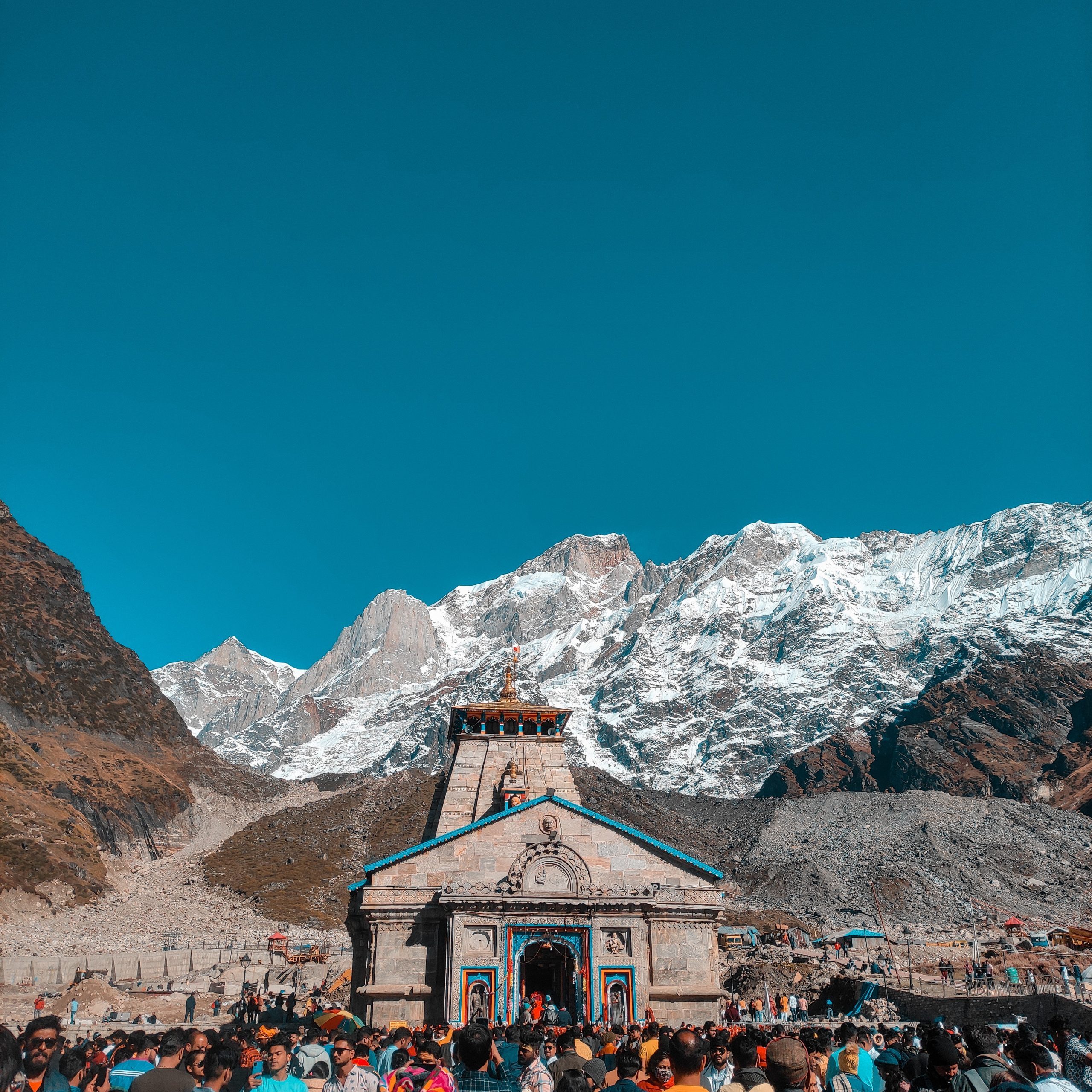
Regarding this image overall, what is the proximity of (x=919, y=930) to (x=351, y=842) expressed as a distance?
199ft

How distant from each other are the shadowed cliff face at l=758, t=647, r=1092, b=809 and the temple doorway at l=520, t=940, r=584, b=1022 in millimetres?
132540

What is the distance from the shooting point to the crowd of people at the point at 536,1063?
7.23 m

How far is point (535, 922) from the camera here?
2803 centimetres

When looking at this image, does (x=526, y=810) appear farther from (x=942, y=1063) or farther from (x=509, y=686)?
(x=942, y=1063)

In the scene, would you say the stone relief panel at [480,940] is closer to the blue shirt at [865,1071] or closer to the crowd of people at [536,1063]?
the crowd of people at [536,1063]

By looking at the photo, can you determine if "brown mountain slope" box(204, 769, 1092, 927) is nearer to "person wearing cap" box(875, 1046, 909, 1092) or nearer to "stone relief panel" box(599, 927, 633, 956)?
"stone relief panel" box(599, 927, 633, 956)

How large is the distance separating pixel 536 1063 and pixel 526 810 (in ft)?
69.1

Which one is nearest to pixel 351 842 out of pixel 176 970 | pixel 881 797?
pixel 176 970

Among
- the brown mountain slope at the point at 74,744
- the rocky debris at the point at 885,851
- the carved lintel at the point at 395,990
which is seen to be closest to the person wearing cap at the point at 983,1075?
the carved lintel at the point at 395,990

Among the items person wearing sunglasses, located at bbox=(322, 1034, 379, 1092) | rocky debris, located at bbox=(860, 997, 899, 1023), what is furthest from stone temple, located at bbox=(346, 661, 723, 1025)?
person wearing sunglasses, located at bbox=(322, 1034, 379, 1092)

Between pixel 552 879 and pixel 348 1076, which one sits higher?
pixel 552 879

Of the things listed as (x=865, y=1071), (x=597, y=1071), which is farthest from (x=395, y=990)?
(x=865, y=1071)

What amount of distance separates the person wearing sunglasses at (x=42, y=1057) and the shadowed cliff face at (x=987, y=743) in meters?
158

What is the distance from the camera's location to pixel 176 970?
54562 millimetres
